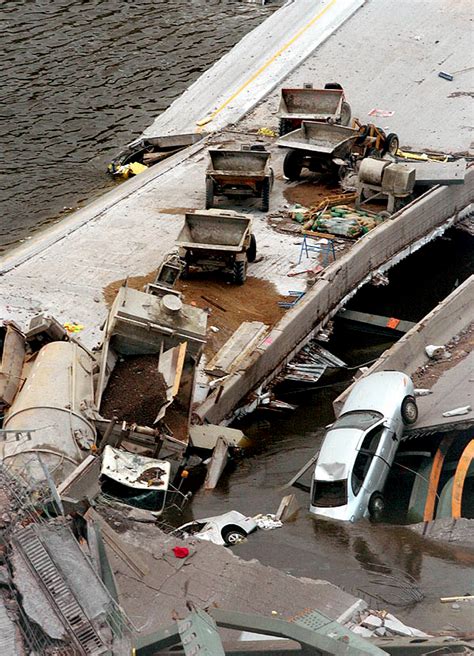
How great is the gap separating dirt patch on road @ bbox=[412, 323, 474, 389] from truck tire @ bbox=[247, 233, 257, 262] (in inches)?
183

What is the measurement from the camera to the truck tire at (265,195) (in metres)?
23.2

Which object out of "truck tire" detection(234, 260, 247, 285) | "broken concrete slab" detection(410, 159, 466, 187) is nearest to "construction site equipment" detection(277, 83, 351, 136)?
"broken concrete slab" detection(410, 159, 466, 187)

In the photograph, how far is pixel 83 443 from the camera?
13938 mm

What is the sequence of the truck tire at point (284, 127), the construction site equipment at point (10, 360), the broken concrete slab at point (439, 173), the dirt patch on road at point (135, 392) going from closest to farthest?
1. the dirt patch on road at point (135, 392)
2. the construction site equipment at point (10, 360)
3. the broken concrete slab at point (439, 173)
4. the truck tire at point (284, 127)

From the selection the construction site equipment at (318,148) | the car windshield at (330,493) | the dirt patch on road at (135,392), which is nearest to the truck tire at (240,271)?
the dirt patch on road at (135,392)

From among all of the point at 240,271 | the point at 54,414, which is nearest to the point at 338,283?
the point at 240,271

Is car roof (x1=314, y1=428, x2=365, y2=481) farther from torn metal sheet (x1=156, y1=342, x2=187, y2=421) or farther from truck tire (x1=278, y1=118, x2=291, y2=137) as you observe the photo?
truck tire (x1=278, y1=118, x2=291, y2=137)

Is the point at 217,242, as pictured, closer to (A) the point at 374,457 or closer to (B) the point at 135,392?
(B) the point at 135,392

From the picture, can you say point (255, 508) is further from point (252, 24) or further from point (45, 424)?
point (252, 24)

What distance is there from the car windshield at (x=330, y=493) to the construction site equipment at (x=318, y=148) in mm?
11490

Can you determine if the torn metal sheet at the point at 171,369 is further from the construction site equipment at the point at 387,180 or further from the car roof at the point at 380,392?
the construction site equipment at the point at 387,180

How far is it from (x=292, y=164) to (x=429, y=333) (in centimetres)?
811

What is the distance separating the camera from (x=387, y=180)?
A: 907 inches

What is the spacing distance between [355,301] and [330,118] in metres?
5.49
